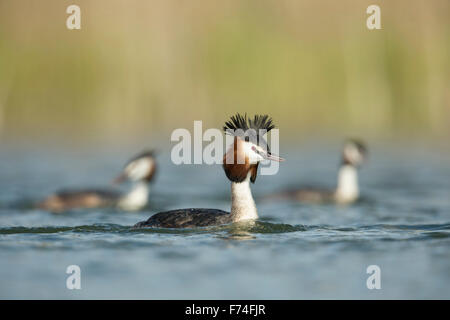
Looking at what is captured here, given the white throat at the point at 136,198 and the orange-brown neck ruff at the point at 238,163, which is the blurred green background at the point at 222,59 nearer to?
the white throat at the point at 136,198

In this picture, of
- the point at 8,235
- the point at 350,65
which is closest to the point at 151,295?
the point at 8,235

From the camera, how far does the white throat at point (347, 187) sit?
50.0 feet

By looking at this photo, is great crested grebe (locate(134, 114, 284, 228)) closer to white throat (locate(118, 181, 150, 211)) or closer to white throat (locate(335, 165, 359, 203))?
white throat (locate(118, 181, 150, 211))

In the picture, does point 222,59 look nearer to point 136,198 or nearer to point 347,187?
point 347,187

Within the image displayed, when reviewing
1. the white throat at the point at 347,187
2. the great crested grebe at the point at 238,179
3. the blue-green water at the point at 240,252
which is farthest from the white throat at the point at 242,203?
the white throat at the point at 347,187

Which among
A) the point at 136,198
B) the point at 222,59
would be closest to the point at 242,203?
the point at 136,198

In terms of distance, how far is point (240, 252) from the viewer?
28.4ft

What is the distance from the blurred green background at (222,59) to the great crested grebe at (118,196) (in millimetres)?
9856

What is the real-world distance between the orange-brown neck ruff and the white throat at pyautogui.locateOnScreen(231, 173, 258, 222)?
88 mm

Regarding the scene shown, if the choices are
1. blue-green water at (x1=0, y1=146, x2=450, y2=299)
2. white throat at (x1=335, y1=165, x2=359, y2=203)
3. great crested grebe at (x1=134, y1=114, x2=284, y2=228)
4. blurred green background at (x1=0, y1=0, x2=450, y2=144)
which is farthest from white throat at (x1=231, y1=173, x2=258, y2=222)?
blurred green background at (x1=0, y1=0, x2=450, y2=144)

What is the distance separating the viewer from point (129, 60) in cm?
2505

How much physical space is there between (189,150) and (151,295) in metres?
15.8

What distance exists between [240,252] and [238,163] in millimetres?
1507

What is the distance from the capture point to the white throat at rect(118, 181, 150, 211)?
47.5ft
